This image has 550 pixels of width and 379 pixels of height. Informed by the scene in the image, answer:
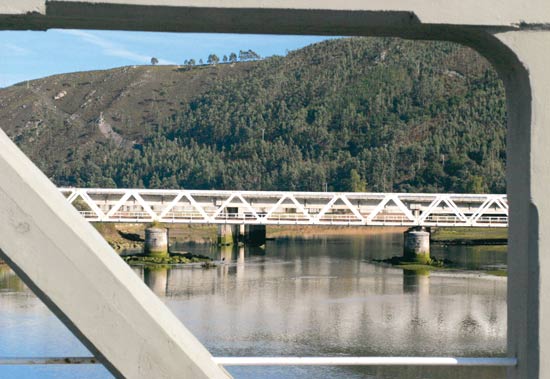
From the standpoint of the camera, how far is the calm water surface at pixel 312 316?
16.5 m

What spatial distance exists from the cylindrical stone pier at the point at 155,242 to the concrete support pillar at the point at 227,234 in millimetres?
12182

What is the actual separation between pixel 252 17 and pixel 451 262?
113 ft

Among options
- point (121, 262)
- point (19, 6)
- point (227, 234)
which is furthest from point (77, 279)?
point (227, 234)

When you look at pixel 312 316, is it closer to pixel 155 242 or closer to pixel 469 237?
pixel 155 242

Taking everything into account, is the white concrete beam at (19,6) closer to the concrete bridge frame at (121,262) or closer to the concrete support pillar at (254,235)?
the concrete bridge frame at (121,262)

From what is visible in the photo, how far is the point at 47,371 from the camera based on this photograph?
48.5 ft

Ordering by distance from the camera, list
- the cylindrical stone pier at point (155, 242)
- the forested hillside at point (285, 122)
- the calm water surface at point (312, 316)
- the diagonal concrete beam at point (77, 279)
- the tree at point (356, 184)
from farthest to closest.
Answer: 1. the forested hillside at point (285, 122)
2. the tree at point (356, 184)
3. the cylindrical stone pier at point (155, 242)
4. the calm water surface at point (312, 316)
5. the diagonal concrete beam at point (77, 279)

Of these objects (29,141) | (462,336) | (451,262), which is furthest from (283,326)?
(29,141)

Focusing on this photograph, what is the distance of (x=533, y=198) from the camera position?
219 centimetres

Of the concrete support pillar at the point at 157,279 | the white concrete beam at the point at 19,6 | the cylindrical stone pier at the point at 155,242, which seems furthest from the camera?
the cylindrical stone pier at the point at 155,242

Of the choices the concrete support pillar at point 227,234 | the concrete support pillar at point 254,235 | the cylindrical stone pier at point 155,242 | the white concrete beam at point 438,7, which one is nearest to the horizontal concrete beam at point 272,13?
the white concrete beam at point 438,7

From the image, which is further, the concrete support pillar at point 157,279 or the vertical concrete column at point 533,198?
the concrete support pillar at point 157,279

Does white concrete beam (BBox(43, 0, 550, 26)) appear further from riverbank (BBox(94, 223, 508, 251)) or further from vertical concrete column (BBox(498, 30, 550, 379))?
riverbank (BBox(94, 223, 508, 251))

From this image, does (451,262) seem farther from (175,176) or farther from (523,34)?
(175,176)
